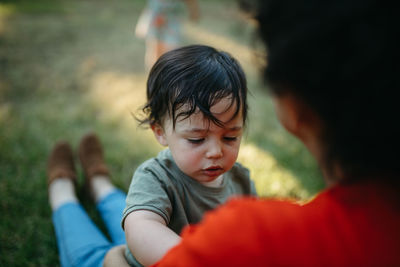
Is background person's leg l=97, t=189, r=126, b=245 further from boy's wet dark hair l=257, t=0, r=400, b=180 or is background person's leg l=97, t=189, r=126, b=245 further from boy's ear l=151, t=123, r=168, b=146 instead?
boy's wet dark hair l=257, t=0, r=400, b=180

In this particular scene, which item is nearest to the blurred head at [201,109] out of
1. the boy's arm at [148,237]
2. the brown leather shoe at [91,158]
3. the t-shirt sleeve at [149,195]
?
the t-shirt sleeve at [149,195]

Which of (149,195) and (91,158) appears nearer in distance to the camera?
(149,195)

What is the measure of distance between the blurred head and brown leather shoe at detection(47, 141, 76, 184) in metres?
0.95

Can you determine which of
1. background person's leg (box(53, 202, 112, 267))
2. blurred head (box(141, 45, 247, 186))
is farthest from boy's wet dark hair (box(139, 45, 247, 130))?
background person's leg (box(53, 202, 112, 267))

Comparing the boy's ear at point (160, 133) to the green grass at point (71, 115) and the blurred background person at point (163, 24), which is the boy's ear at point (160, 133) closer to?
the green grass at point (71, 115)

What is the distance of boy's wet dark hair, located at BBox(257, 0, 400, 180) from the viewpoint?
0.56 metres

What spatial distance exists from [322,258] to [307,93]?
316 mm

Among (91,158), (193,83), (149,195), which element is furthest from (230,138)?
(91,158)

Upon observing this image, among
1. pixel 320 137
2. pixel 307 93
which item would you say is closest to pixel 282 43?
pixel 307 93

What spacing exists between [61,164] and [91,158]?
0.18m

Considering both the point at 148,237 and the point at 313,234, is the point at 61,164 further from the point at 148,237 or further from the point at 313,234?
the point at 313,234

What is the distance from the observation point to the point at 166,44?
3541 millimetres

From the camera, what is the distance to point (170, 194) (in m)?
1.20

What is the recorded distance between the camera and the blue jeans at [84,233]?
1.42m
